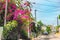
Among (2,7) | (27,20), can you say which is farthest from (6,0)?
(27,20)

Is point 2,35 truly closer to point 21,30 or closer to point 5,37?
point 5,37

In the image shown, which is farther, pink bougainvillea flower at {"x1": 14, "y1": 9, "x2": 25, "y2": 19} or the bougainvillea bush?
pink bougainvillea flower at {"x1": 14, "y1": 9, "x2": 25, "y2": 19}

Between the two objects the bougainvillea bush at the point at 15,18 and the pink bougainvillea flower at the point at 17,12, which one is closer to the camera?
the bougainvillea bush at the point at 15,18

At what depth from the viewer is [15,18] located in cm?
2142

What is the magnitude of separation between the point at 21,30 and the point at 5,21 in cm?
273

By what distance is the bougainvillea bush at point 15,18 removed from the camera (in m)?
19.7

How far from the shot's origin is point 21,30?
2331cm

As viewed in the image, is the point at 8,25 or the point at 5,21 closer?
the point at 8,25

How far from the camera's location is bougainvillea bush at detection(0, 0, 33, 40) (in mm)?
19686

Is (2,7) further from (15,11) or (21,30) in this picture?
(21,30)

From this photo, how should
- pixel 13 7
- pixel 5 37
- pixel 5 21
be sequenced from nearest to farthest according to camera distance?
pixel 5 37 → pixel 5 21 → pixel 13 7

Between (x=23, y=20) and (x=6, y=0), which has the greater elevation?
(x=6, y=0)

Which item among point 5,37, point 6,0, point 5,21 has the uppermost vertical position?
point 6,0

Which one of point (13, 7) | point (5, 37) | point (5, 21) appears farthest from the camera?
point (13, 7)
